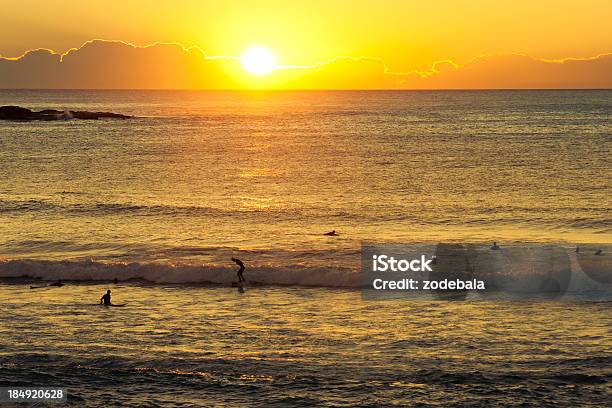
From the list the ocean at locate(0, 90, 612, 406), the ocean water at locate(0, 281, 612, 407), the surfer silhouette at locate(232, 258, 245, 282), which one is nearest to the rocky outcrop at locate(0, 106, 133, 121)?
the ocean at locate(0, 90, 612, 406)

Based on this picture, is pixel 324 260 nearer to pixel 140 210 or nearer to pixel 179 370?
pixel 179 370

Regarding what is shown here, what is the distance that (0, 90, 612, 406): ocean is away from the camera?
1866 centimetres

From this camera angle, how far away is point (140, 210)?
52.2 m

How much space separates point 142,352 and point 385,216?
30326 mm

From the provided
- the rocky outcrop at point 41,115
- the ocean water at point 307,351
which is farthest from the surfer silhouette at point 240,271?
the rocky outcrop at point 41,115

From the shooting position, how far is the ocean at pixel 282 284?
1866 centimetres

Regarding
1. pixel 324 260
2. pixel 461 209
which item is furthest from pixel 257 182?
pixel 324 260

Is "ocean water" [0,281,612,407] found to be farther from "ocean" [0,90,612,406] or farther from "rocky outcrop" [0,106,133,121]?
"rocky outcrop" [0,106,133,121]

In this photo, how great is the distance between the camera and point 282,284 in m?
31.4

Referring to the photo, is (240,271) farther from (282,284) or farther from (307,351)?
(307,351)

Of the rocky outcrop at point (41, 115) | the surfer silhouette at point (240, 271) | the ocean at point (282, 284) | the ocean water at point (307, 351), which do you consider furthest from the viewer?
the rocky outcrop at point (41, 115)

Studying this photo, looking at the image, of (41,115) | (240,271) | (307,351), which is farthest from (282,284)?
(41,115)

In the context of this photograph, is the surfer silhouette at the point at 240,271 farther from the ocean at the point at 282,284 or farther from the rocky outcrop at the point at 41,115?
the rocky outcrop at the point at 41,115

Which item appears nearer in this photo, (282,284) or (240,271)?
(240,271)
